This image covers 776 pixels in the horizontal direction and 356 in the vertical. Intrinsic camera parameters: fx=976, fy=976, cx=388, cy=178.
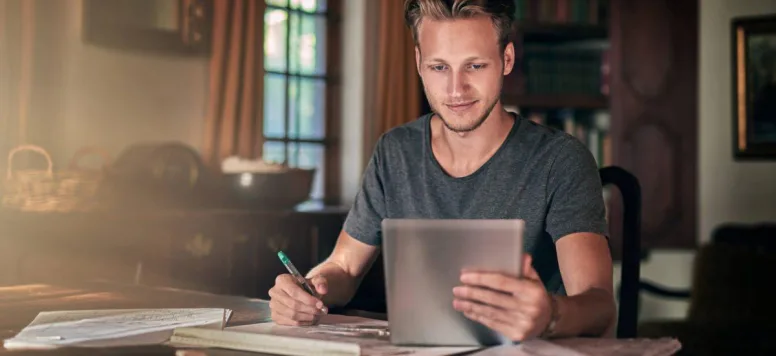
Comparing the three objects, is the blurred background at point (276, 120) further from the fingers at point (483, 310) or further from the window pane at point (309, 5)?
the fingers at point (483, 310)

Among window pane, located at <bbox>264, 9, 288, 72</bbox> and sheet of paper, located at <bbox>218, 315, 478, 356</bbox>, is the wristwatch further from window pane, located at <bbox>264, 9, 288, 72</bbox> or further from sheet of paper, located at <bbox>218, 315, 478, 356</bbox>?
window pane, located at <bbox>264, 9, 288, 72</bbox>

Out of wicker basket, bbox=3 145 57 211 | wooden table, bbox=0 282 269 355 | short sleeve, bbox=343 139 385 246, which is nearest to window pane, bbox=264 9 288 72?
wicker basket, bbox=3 145 57 211

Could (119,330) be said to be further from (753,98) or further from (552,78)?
(753,98)

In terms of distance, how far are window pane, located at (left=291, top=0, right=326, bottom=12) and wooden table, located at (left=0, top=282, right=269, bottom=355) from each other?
2517 mm

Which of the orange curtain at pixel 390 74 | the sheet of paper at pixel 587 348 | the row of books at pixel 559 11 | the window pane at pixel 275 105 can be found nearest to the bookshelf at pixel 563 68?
the row of books at pixel 559 11

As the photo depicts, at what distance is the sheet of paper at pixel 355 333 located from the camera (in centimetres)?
115

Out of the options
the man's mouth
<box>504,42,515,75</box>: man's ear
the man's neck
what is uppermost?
<box>504,42,515,75</box>: man's ear

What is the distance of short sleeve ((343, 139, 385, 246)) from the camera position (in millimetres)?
1905

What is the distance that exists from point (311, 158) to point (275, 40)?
0.56 m

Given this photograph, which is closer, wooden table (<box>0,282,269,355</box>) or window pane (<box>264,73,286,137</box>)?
wooden table (<box>0,282,269,355</box>)

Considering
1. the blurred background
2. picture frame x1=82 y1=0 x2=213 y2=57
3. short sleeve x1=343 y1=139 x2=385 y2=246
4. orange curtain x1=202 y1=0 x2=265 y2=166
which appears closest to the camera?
short sleeve x1=343 y1=139 x2=385 y2=246

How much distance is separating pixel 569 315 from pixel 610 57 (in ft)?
11.6

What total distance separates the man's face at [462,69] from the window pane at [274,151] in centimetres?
244

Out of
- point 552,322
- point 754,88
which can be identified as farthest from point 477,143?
point 754,88
